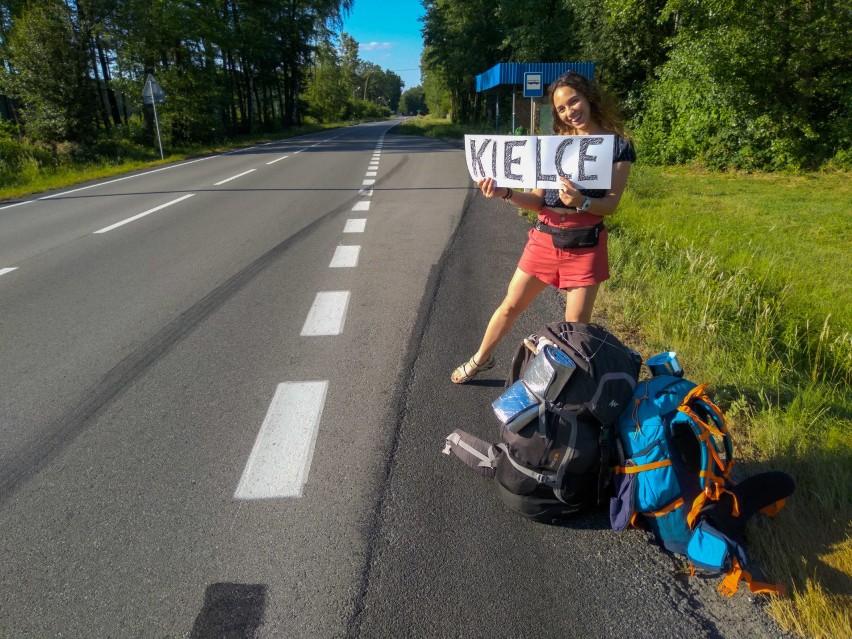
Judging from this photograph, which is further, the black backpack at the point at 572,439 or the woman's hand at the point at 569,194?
the woman's hand at the point at 569,194

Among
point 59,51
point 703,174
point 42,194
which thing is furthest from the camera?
point 59,51

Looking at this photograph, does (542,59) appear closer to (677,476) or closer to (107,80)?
(107,80)

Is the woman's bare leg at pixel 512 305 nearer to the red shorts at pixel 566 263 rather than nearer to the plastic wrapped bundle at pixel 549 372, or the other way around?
the red shorts at pixel 566 263

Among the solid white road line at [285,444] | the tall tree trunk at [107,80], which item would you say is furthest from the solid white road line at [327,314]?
the tall tree trunk at [107,80]

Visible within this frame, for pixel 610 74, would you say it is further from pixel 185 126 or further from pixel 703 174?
pixel 185 126

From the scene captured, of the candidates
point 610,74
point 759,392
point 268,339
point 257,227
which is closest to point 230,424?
point 268,339

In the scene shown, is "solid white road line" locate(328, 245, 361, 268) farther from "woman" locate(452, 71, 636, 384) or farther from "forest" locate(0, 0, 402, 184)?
"forest" locate(0, 0, 402, 184)

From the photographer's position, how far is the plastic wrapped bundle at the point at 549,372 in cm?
249

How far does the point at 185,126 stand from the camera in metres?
28.7

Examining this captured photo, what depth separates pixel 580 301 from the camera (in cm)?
333

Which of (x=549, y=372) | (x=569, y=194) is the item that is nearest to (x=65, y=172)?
(x=569, y=194)

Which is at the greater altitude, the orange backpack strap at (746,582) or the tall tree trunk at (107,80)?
the tall tree trunk at (107,80)

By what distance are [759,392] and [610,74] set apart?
70.3ft

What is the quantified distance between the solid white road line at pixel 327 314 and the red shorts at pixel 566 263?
2.00m
